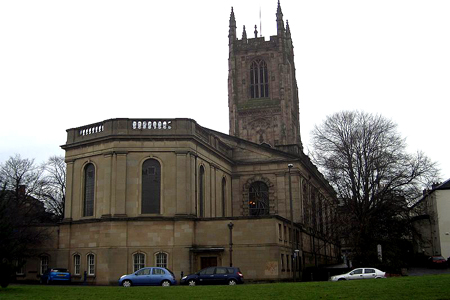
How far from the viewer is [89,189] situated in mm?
44781

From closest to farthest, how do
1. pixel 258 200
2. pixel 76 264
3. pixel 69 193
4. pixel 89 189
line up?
pixel 76 264, pixel 89 189, pixel 69 193, pixel 258 200

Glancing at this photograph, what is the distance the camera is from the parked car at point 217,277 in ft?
109

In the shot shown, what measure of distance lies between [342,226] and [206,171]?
12.8 meters

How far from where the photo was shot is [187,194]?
4297cm

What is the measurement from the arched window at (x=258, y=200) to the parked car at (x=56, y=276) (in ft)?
70.2

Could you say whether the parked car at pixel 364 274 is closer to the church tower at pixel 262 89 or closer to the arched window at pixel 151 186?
the arched window at pixel 151 186

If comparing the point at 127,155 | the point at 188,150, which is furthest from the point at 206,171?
the point at 127,155

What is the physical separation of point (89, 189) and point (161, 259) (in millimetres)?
8840

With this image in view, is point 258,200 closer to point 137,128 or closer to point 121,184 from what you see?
point 137,128

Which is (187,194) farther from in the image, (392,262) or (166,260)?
(392,262)

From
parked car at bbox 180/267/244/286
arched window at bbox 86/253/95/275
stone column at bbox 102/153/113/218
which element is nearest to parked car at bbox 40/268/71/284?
arched window at bbox 86/253/95/275

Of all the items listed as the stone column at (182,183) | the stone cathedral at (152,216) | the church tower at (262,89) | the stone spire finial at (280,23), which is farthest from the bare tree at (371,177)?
the stone spire finial at (280,23)

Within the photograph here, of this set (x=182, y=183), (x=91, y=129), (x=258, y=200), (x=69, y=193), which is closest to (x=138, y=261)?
(x=182, y=183)

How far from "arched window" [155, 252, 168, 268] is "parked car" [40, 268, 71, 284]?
6.67 m
